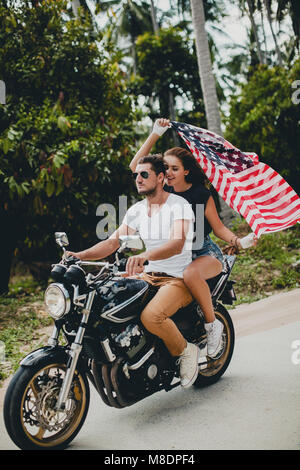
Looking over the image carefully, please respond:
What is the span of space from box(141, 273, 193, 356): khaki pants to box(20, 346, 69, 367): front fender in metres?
0.64

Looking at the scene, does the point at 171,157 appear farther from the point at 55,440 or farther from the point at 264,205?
the point at 55,440

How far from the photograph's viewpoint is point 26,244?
412 inches

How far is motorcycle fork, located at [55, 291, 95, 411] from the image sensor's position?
3.17 metres

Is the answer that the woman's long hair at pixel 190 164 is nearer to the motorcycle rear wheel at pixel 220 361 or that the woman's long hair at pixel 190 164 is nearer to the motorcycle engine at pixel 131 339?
the motorcycle rear wheel at pixel 220 361

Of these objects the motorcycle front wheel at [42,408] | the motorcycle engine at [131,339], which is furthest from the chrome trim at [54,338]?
the motorcycle engine at [131,339]

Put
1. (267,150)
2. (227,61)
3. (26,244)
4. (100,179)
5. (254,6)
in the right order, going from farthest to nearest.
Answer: (227,61) < (254,6) < (267,150) < (26,244) < (100,179)

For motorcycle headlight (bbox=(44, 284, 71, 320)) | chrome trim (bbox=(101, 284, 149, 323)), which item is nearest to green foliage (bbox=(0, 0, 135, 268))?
chrome trim (bbox=(101, 284, 149, 323))

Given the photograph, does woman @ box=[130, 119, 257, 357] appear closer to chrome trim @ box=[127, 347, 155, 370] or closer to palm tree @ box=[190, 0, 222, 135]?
chrome trim @ box=[127, 347, 155, 370]

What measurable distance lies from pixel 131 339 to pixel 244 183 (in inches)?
84.7

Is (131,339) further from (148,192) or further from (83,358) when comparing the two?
(148,192)

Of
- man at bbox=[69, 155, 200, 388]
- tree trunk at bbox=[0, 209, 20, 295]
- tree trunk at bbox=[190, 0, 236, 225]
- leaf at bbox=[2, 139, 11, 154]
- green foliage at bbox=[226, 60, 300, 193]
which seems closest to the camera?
man at bbox=[69, 155, 200, 388]

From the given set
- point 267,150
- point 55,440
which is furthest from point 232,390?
point 267,150

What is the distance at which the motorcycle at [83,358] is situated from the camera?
3129 millimetres

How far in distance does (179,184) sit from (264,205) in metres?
1.03
